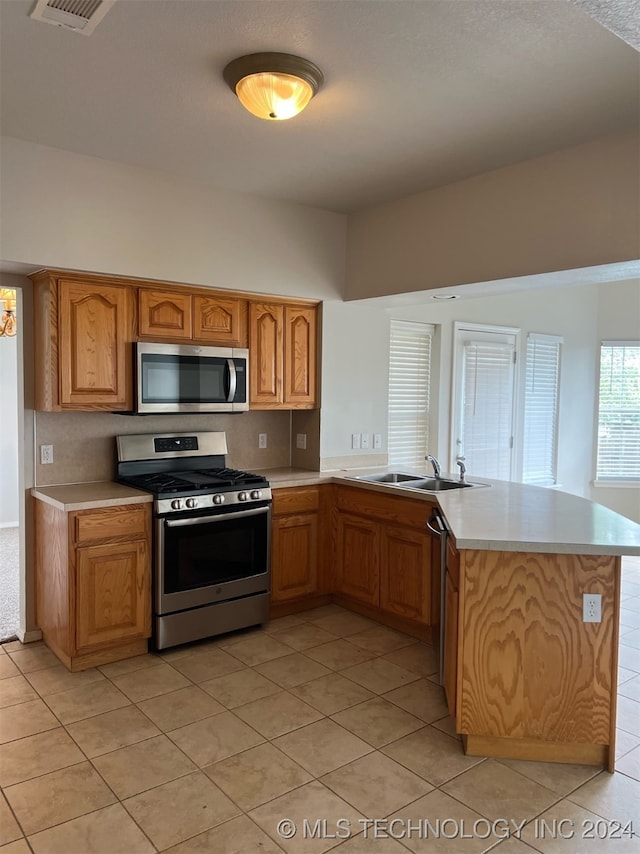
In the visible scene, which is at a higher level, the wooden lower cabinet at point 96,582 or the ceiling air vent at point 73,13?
the ceiling air vent at point 73,13

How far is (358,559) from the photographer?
4.20m

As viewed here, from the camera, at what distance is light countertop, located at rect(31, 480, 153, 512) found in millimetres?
3297

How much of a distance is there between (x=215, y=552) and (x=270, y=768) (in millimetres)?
1435

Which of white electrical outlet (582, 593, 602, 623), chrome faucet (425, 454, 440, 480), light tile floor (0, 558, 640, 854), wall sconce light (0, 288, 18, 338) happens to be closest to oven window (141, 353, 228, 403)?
chrome faucet (425, 454, 440, 480)

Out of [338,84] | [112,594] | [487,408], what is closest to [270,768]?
[112,594]

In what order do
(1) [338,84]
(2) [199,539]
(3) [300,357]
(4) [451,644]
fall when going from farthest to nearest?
(3) [300,357]
(2) [199,539]
(4) [451,644]
(1) [338,84]

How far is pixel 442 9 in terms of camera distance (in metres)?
2.03

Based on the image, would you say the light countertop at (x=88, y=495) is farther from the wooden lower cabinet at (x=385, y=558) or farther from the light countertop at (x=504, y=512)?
the wooden lower cabinet at (x=385, y=558)

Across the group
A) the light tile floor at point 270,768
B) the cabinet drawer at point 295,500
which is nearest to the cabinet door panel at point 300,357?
the cabinet drawer at point 295,500

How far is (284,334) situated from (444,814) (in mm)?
3024

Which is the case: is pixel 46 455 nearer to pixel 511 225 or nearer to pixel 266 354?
pixel 266 354

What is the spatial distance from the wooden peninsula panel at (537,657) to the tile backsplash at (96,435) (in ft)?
7.53

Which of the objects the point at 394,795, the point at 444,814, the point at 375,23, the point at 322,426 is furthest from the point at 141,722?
the point at 375,23

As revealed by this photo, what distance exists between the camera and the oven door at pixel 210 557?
355 cm
